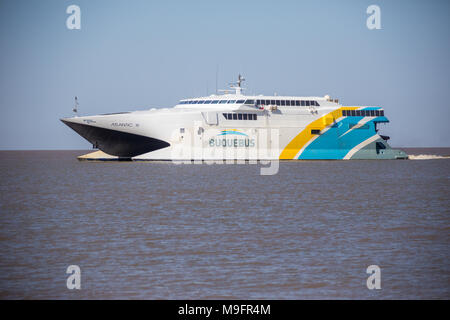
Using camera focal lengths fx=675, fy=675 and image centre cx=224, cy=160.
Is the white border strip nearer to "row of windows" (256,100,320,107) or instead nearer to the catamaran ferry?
the catamaran ferry

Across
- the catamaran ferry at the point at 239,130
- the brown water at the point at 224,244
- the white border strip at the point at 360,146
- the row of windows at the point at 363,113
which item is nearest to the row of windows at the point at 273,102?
the catamaran ferry at the point at 239,130

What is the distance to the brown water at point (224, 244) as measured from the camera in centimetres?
1478

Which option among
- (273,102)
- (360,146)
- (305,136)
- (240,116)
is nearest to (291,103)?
(273,102)

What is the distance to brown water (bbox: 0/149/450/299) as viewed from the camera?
48.5ft

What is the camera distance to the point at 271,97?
6706 cm

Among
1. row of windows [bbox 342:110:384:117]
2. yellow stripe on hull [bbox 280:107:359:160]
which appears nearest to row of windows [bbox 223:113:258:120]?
yellow stripe on hull [bbox 280:107:359:160]

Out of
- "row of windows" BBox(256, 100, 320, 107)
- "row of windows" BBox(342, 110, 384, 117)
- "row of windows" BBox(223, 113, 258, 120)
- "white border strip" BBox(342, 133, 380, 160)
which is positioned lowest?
"white border strip" BBox(342, 133, 380, 160)

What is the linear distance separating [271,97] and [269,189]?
28.0m

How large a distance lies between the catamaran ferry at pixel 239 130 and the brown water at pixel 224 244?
24038mm

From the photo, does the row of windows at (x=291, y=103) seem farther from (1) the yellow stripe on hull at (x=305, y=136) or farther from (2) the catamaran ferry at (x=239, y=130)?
(1) the yellow stripe on hull at (x=305, y=136)

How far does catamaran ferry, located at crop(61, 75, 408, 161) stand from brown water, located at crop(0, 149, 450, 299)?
24.0 metres

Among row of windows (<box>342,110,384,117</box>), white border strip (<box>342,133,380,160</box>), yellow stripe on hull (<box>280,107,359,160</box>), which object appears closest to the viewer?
yellow stripe on hull (<box>280,107,359,160</box>)
